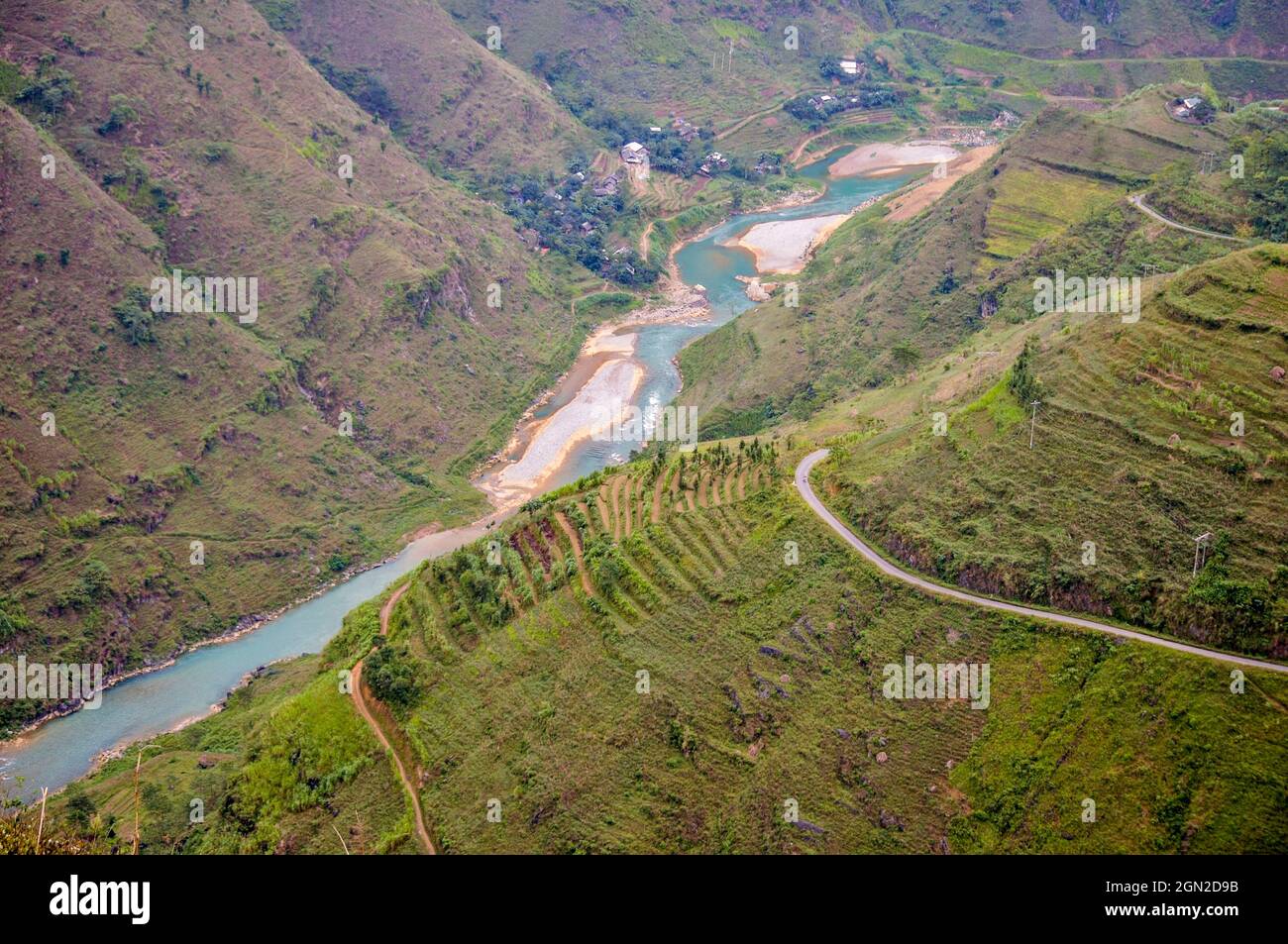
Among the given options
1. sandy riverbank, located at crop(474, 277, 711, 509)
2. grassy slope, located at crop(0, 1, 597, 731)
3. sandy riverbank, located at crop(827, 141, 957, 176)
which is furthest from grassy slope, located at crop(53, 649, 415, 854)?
sandy riverbank, located at crop(827, 141, 957, 176)

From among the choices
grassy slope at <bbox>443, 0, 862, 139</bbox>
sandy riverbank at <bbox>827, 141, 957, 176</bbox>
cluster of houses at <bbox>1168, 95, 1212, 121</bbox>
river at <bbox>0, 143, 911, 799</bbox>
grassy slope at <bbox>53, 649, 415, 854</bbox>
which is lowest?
grassy slope at <bbox>53, 649, 415, 854</bbox>

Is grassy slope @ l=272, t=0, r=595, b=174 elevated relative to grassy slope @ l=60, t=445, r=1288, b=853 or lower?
elevated

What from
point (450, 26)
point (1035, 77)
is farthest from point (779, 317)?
point (1035, 77)

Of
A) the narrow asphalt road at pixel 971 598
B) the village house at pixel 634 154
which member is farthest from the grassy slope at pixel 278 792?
the village house at pixel 634 154

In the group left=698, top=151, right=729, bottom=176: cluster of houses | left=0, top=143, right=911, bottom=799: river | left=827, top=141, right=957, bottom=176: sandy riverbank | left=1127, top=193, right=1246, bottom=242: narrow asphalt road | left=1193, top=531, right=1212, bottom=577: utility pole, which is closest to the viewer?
left=1193, top=531, right=1212, bottom=577: utility pole

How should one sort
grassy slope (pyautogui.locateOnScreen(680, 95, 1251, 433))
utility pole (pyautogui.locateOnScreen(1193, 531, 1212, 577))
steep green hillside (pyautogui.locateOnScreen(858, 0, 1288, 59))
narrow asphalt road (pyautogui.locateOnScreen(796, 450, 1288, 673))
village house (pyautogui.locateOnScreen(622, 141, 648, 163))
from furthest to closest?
steep green hillside (pyautogui.locateOnScreen(858, 0, 1288, 59)) < village house (pyautogui.locateOnScreen(622, 141, 648, 163)) < grassy slope (pyautogui.locateOnScreen(680, 95, 1251, 433)) < utility pole (pyautogui.locateOnScreen(1193, 531, 1212, 577)) < narrow asphalt road (pyautogui.locateOnScreen(796, 450, 1288, 673))

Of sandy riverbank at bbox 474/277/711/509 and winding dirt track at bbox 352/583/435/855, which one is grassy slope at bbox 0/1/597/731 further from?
winding dirt track at bbox 352/583/435/855

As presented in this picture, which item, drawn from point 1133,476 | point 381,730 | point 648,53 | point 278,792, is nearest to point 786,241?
point 648,53

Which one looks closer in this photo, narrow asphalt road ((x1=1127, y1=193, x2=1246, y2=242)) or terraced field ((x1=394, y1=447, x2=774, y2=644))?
terraced field ((x1=394, y1=447, x2=774, y2=644))
